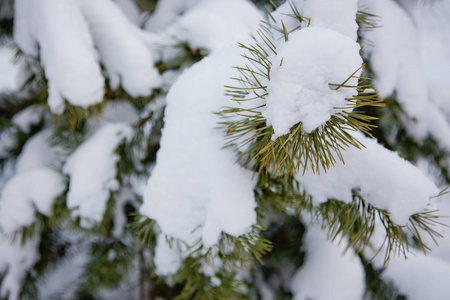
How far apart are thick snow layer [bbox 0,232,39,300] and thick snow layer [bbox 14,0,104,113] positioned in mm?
878

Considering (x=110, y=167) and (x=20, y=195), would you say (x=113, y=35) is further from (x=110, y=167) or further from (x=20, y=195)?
(x=20, y=195)

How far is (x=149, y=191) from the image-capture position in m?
0.55

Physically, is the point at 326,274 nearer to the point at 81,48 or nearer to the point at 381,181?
the point at 381,181

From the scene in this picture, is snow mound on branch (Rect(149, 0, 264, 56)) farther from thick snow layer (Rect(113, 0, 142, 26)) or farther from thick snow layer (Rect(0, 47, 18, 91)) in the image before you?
thick snow layer (Rect(0, 47, 18, 91))

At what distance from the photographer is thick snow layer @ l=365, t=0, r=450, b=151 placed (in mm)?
840

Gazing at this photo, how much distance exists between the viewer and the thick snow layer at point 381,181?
1.48 feet

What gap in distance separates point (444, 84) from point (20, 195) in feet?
5.99

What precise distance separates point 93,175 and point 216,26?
62cm

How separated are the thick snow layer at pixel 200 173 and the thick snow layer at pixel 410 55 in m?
0.59

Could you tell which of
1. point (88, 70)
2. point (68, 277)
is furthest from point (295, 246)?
point (68, 277)

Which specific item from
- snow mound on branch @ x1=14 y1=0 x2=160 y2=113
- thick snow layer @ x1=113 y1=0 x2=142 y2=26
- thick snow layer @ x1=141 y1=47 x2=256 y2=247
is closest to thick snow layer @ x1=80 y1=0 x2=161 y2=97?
snow mound on branch @ x1=14 y1=0 x2=160 y2=113

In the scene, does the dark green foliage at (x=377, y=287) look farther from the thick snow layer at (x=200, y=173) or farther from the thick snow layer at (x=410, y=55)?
Answer: the thick snow layer at (x=200, y=173)

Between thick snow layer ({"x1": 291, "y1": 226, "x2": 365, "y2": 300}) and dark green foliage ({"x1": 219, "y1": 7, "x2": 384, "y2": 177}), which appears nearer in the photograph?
dark green foliage ({"x1": 219, "y1": 7, "x2": 384, "y2": 177})

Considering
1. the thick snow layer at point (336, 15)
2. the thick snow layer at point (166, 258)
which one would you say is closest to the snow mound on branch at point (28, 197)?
the thick snow layer at point (166, 258)
